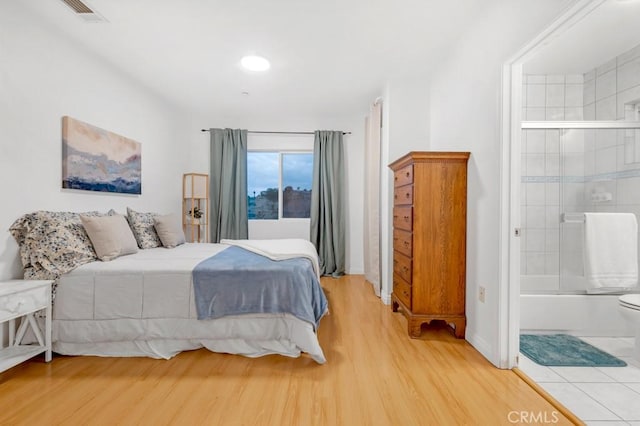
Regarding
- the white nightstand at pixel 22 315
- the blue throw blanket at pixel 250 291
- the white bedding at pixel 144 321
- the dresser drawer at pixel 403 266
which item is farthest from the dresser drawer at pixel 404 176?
the white nightstand at pixel 22 315

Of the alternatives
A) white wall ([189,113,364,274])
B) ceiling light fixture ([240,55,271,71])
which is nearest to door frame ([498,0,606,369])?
ceiling light fixture ([240,55,271,71])

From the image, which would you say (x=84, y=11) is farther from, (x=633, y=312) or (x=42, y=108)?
(x=633, y=312)

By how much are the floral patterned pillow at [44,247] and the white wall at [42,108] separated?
10 cm

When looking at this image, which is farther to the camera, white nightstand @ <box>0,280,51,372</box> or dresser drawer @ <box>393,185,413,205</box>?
dresser drawer @ <box>393,185,413,205</box>

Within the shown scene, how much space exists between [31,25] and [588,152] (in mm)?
5089

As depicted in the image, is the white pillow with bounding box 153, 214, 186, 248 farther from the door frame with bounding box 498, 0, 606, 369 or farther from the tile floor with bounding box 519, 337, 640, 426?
the tile floor with bounding box 519, 337, 640, 426

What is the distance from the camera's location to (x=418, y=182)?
2410 mm

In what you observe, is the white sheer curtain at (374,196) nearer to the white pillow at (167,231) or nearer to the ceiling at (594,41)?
the ceiling at (594,41)

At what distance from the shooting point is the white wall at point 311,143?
4742 millimetres

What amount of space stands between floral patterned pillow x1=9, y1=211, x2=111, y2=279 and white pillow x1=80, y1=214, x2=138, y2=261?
0.48ft

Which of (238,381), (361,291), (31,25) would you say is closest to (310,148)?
(361,291)

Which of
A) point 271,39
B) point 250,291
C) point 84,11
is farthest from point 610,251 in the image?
point 84,11

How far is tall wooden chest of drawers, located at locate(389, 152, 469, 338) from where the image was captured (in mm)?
2402

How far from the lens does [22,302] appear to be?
1798mm
